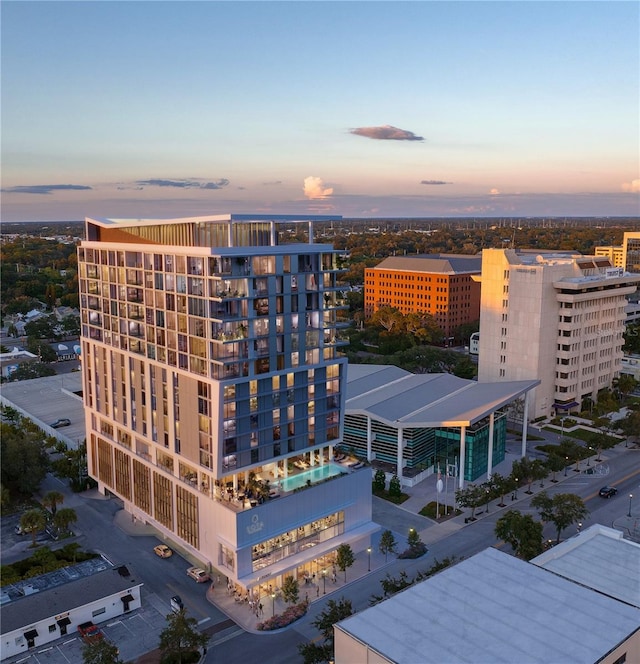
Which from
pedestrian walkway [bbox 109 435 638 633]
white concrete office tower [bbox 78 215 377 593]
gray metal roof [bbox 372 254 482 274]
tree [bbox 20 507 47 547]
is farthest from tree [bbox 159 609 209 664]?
gray metal roof [bbox 372 254 482 274]

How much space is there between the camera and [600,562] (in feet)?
136

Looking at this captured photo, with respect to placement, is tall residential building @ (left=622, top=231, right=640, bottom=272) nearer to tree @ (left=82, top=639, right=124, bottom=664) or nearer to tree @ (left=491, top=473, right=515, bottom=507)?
tree @ (left=491, top=473, right=515, bottom=507)

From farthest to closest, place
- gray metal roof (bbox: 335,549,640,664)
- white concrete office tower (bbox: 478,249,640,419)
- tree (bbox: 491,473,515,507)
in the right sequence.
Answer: white concrete office tower (bbox: 478,249,640,419)
tree (bbox: 491,473,515,507)
gray metal roof (bbox: 335,549,640,664)

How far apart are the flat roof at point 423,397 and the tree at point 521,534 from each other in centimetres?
1340

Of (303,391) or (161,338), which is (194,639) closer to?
(303,391)

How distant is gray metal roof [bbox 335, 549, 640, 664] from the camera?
95.9 ft

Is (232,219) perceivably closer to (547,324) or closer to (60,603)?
(60,603)

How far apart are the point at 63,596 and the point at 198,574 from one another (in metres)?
9.09

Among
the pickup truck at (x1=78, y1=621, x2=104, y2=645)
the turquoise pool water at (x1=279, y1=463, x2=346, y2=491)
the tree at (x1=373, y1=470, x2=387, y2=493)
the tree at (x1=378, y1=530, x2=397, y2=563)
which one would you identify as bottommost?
the pickup truck at (x1=78, y1=621, x2=104, y2=645)

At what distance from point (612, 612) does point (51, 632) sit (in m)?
32.7

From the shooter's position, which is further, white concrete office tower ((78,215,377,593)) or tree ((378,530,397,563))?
tree ((378,530,397,563))

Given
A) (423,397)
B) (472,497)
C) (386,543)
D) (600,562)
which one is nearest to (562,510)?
(472,497)

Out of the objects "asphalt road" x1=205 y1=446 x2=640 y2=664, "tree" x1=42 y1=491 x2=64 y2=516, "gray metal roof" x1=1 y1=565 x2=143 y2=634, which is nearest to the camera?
"asphalt road" x1=205 y1=446 x2=640 y2=664

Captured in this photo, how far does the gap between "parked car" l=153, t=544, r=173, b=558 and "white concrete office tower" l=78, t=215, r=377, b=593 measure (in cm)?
91
